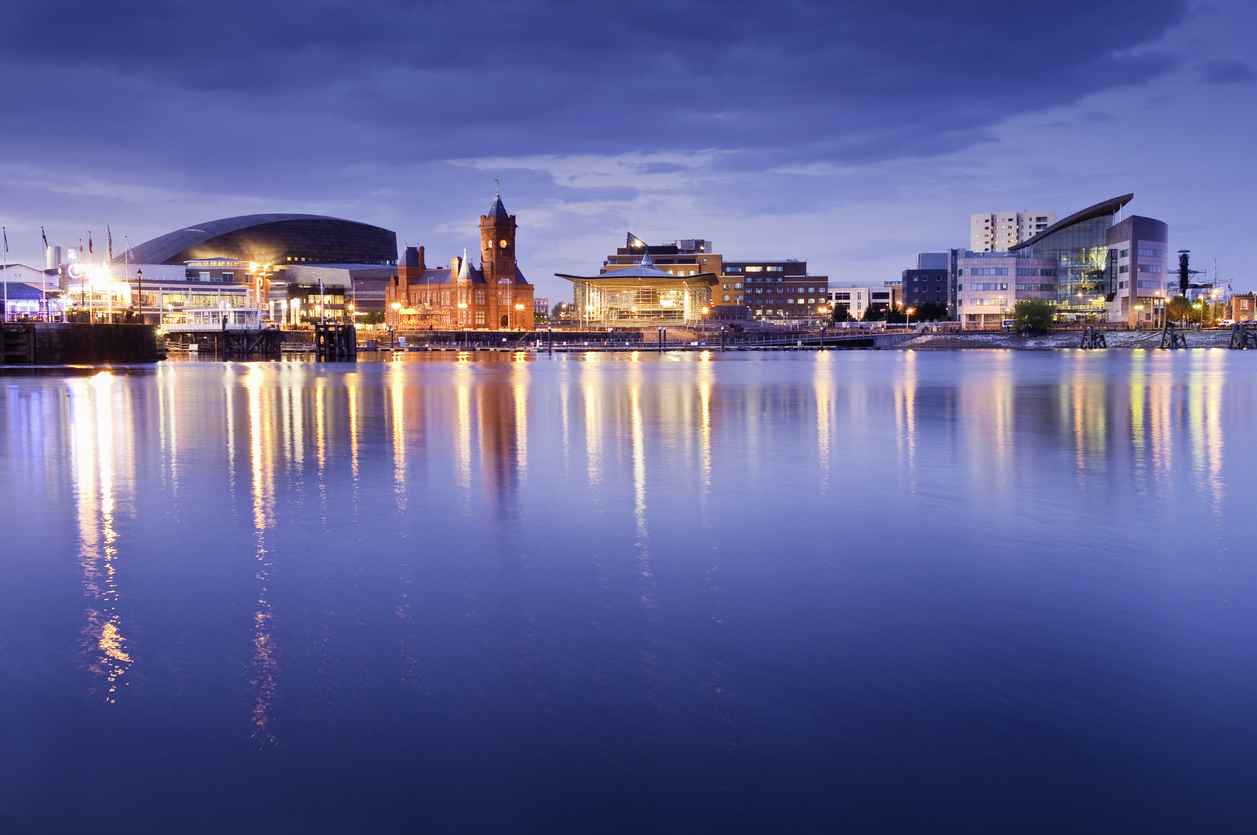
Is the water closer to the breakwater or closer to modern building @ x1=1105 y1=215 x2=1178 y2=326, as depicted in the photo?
the breakwater

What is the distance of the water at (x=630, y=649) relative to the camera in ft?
15.3

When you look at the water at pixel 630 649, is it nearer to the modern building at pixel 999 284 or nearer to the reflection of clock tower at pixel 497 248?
the modern building at pixel 999 284

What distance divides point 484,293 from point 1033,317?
8324cm

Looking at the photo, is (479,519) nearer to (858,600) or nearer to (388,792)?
(858,600)

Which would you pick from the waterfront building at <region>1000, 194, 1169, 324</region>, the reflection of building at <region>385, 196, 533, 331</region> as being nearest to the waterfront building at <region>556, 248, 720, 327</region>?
the reflection of building at <region>385, 196, 533, 331</region>

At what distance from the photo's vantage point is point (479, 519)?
11438 millimetres

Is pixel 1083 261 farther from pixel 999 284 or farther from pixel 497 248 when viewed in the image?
pixel 497 248

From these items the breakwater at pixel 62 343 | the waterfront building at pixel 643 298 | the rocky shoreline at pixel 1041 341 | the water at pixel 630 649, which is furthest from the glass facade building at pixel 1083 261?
the water at pixel 630 649

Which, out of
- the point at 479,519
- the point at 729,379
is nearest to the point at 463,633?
the point at 479,519

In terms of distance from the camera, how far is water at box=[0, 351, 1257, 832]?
15.3 feet

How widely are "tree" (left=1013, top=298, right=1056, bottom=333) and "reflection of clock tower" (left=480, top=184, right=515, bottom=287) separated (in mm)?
78629

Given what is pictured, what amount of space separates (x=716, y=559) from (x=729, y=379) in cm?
4084

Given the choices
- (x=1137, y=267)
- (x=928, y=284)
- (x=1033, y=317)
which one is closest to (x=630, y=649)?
(x=1033, y=317)

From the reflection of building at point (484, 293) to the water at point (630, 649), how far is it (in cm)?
14397
